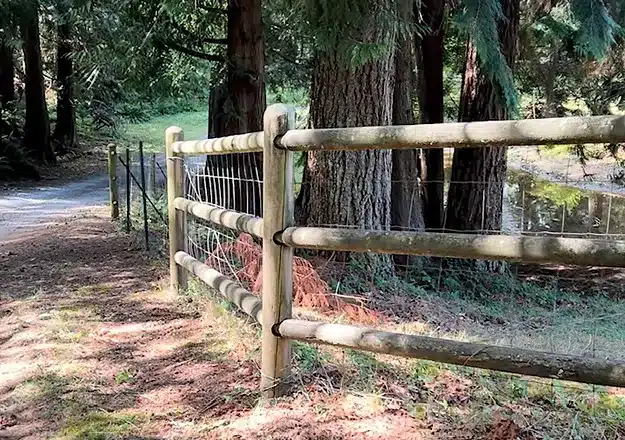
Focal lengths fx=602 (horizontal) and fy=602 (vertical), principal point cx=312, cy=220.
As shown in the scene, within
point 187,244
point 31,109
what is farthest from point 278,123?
point 31,109

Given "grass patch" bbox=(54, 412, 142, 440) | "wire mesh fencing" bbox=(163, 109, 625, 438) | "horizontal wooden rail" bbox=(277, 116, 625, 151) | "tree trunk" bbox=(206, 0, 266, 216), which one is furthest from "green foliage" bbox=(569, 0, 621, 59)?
"grass patch" bbox=(54, 412, 142, 440)

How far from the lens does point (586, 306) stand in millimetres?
6879

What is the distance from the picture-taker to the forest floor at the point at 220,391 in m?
2.58

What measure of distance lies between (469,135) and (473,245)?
1.37 ft

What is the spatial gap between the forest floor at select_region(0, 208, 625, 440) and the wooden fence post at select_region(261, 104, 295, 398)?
0.15 metres

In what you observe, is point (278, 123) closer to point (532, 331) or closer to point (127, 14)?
point (532, 331)

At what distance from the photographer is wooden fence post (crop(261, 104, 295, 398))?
2822 millimetres

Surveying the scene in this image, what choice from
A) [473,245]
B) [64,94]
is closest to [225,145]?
[473,245]

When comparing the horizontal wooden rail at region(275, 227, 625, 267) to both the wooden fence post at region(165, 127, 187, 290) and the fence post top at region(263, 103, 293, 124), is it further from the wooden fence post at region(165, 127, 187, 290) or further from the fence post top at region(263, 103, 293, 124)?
the wooden fence post at region(165, 127, 187, 290)

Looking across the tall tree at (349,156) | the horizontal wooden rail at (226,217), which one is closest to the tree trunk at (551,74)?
the tall tree at (349,156)

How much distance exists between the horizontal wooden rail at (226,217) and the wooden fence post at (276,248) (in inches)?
6.3

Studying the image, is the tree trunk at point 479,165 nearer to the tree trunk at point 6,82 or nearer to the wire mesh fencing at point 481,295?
the wire mesh fencing at point 481,295

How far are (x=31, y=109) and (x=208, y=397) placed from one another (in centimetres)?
1705

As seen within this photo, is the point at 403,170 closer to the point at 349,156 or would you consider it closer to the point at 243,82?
the point at 349,156
